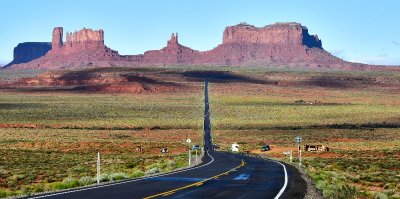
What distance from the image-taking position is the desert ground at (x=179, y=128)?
3688 cm

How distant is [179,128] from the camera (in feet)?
320

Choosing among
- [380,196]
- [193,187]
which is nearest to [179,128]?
[380,196]

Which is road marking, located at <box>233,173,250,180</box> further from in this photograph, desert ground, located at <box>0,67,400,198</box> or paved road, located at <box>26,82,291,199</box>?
desert ground, located at <box>0,67,400,198</box>

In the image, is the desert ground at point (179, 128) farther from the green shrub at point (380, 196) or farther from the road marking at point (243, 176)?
the road marking at point (243, 176)

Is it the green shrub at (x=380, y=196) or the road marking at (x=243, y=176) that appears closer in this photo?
the green shrub at (x=380, y=196)

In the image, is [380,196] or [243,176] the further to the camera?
[243,176]

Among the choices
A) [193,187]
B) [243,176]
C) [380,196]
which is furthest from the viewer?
[243,176]

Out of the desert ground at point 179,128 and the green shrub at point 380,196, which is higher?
the green shrub at point 380,196

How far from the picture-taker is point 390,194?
2806cm

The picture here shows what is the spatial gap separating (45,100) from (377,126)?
3055 inches

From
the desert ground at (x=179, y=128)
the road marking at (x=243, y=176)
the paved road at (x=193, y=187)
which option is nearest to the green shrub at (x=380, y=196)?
the desert ground at (x=179, y=128)

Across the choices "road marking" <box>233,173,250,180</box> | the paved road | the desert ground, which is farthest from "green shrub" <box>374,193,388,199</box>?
"road marking" <box>233,173,250,180</box>

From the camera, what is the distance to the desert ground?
36875 mm

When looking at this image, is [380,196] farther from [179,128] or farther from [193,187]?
[179,128]
